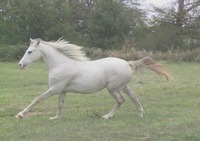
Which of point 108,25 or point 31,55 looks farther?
point 108,25

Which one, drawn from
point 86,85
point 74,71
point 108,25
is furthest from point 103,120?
point 108,25

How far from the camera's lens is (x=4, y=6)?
150ft

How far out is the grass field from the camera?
7.50 m

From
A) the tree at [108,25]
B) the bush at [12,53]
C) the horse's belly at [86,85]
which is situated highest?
the horse's belly at [86,85]

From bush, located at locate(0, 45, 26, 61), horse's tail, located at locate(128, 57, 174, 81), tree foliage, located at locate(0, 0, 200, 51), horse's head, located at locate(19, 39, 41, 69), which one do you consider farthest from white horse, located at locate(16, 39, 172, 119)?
tree foliage, located at locate(0, 0, 200, 51)

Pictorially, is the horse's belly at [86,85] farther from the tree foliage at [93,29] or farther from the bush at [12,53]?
the tree foliage at [93,29]

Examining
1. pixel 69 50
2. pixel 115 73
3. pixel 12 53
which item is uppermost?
pixel 69 50

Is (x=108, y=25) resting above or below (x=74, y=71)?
below

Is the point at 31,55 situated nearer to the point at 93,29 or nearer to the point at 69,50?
the point at 69,50

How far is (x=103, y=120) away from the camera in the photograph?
8969 mm

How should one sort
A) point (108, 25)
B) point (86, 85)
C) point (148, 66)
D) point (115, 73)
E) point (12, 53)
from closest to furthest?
point (86, 85) → point (115, 73) → point (148, 66) → point (12, 53) → point (108, 25)

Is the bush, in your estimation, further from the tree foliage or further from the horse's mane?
the horse's mane

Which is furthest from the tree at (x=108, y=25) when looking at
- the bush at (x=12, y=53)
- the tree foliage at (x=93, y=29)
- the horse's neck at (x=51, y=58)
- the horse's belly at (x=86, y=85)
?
the horse's belly at (x=86, y=85)

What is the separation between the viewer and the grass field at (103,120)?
295 inches
